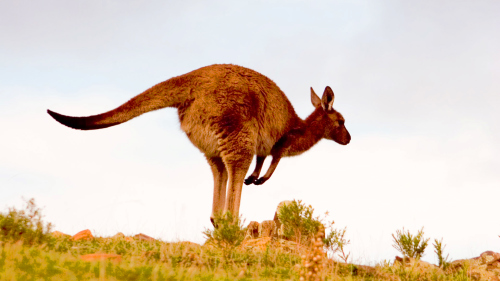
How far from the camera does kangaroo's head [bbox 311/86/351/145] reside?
45.8ft

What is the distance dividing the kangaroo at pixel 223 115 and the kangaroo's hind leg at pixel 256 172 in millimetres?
27

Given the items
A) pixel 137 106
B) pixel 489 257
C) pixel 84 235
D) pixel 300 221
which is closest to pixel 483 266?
pixel 489 257

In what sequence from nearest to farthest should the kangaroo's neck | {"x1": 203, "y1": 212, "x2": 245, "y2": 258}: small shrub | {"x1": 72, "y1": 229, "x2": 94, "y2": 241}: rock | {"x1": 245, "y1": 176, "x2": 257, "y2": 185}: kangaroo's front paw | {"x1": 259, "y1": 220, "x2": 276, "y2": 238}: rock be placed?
{"x1": 203, "y1": 212, "x2": 245, "y2": 258}: small shrub < {"x1": 72, "y1": 229, "x2": 94, "y2": 241}: rock < {"x1": 245, "y1": 176, "x2": 257, "y2": 185}: kangaroo's front paw < the kangaroo's neck < {"x1": 259, "y1": 220, "x2": 276, "y2": 238}: rock

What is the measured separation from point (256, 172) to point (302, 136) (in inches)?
65.1

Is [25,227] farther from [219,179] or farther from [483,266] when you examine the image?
[483,266]

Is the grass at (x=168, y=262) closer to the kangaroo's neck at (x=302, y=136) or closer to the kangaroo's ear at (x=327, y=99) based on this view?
the kangaroo's neck at (x=302, y=136)

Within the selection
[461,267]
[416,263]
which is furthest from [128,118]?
[461,267]

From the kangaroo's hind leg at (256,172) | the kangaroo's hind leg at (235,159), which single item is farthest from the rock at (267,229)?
the kangaroo's hind leg at (235,159)

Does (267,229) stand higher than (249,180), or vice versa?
(249,180)

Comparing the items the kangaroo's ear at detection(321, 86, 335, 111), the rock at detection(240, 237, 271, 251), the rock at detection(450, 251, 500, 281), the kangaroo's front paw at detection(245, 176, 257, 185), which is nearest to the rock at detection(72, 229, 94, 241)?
the rock at detection(240, 237, 271, 251)

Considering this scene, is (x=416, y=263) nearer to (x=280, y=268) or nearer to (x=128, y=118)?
(x=280, y=268)

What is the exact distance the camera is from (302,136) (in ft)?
44.3

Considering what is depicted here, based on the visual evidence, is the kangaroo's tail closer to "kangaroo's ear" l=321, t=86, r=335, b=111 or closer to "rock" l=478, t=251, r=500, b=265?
"kangaroo's ear" l=321, t=86, r=335, b=111

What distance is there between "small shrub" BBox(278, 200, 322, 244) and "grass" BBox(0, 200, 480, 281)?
0.69m
